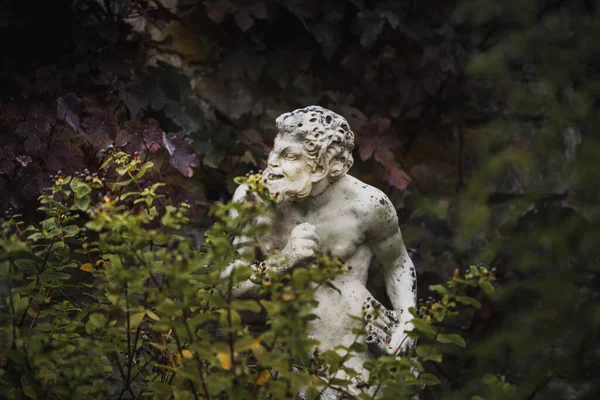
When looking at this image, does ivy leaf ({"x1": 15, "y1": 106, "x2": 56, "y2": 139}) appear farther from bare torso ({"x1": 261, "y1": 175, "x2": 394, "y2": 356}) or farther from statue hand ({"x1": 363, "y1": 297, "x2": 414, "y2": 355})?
statue hand ({"x1": 363, "y1": 297, "x2": 414, "y2": 355})

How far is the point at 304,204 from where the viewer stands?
2191mm

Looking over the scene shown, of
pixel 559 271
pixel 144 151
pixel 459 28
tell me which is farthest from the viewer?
pixel 459 28

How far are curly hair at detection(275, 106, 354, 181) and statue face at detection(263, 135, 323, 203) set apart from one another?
19mm

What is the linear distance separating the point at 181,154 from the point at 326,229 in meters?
0.96

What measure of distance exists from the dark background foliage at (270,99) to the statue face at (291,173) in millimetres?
878

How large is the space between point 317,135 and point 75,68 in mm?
1388

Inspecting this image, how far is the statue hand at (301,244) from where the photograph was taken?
6.66 ft

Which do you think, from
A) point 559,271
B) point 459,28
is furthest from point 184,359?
point 459,28

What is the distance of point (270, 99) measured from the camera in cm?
355

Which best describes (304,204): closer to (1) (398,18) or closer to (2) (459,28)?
(1) (398,18)

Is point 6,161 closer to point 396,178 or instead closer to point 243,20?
point 243,20

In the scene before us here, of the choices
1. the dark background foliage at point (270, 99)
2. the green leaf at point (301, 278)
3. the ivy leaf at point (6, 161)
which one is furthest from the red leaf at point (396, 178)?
the green leaf at point (301, 278)

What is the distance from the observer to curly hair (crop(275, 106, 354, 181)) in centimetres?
211

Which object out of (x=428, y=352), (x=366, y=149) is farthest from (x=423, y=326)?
(x=366, y=149)
